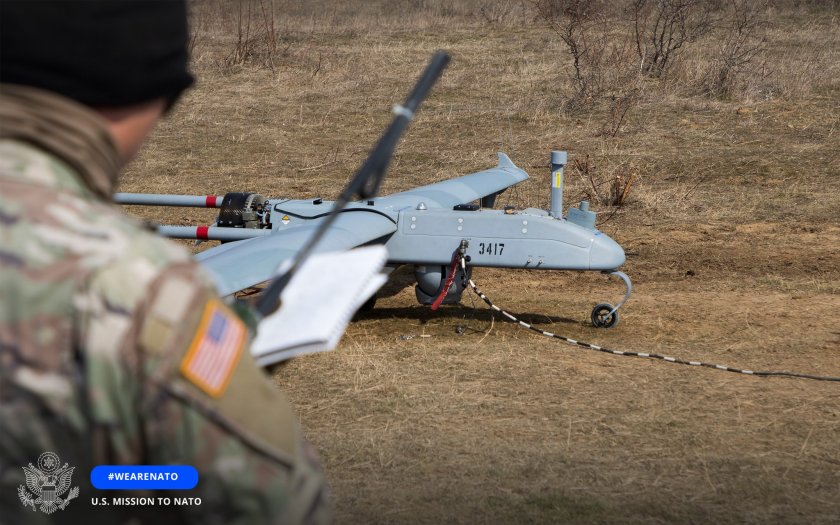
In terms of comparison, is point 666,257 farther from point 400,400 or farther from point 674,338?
point 400,400

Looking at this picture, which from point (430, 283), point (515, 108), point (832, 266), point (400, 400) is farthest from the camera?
point (515, 108)

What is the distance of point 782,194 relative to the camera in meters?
13.0

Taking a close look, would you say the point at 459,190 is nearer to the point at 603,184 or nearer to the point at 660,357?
the point at 660,357

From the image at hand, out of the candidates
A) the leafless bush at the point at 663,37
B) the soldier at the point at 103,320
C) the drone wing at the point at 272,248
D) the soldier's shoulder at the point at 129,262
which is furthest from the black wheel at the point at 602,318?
the leafless bush at the point at 663,37

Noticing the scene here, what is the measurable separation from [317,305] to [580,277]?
8.86m

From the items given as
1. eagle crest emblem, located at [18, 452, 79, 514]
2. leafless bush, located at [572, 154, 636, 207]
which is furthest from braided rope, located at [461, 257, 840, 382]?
eagle crest emblem, located at [18, 452, 79, 514]

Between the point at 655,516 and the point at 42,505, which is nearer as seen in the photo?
the point at 42,505

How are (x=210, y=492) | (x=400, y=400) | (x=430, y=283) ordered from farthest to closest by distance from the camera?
(x=430, y=283) < (x=400, y=400) < (x=210, y=492)

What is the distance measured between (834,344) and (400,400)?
3.70 metres

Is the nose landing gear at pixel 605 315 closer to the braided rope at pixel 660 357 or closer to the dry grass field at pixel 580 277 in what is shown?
the dry grass field at pixel 580 277

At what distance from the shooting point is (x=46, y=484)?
1198 millimetres

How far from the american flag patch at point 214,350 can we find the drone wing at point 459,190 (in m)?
7.56

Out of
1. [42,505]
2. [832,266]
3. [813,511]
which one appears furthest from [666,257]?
[42,505]

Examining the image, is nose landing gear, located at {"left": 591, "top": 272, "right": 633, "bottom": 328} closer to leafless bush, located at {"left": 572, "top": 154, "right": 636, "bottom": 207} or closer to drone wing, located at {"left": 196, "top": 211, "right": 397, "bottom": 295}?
drone wing, located at {"left": 196, "top": 211, "right": 397, "bottom": 295}
